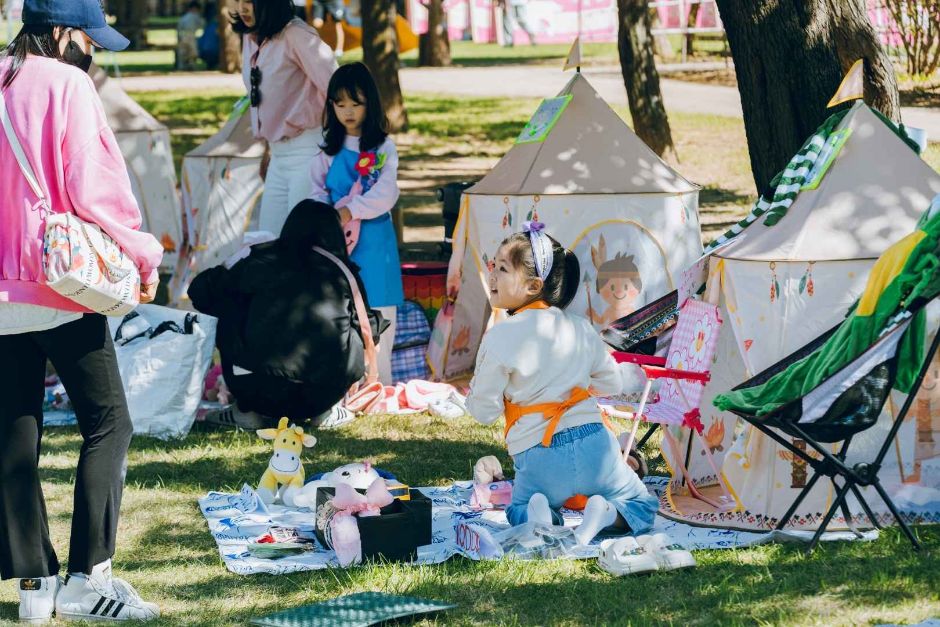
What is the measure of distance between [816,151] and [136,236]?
2.57 metres

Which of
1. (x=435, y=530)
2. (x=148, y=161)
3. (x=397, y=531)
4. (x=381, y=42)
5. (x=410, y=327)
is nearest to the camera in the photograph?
(x=397, y=531)

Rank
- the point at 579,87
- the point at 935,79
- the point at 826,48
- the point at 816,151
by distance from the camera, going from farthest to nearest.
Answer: the point at 935,79 → the point at 579,87 → the point at 826,48 → the point at 816,151

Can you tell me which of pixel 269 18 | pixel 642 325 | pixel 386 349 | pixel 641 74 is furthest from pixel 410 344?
pixel 641 74

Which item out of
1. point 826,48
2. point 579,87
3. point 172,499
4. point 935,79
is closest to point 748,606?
point 172,499

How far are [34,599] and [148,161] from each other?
6.06m

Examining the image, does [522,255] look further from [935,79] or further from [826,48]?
[935,79]

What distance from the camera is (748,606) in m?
3.98

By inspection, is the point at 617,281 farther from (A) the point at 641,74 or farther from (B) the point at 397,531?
(A) the point at 641,74

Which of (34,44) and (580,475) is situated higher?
(34,44)

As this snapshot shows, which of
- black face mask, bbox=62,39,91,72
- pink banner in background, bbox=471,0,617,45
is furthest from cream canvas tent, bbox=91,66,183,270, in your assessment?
pink banner in background, bbox=471,0,617,45

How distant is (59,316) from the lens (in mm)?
3812

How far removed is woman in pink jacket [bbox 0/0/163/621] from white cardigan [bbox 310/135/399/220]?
2858mm

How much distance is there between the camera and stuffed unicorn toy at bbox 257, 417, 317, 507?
5312 millimetres

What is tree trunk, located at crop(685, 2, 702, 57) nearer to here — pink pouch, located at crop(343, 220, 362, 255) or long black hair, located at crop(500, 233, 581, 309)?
pink pouch, located at crop(343, 220, 362, 255)
